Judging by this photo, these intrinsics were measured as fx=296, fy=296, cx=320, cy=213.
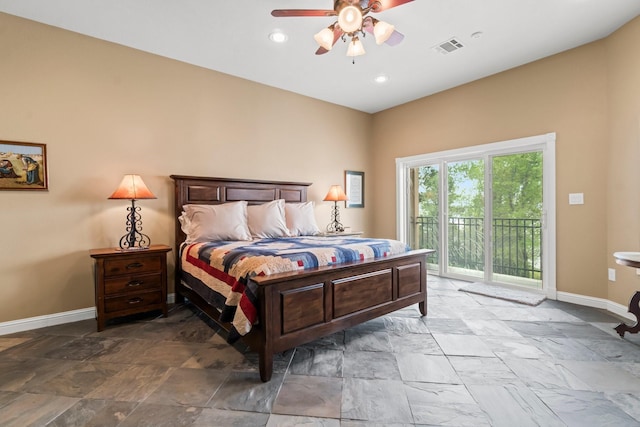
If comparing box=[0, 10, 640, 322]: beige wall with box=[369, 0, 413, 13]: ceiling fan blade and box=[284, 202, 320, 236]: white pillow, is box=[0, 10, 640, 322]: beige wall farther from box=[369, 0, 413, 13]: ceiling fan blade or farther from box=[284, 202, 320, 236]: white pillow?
box=[369, 0, 413, 13]: ceiling fan blade

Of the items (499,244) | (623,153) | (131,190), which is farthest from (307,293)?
(623,153)

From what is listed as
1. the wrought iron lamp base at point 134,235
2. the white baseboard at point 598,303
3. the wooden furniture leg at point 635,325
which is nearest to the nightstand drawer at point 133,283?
the wrought iron lamp base at point 134,235

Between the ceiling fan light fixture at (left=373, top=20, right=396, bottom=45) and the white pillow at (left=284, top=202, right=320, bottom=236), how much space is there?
7.70ft

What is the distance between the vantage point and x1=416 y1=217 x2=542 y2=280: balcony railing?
152 inches

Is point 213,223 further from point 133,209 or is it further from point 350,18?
point 350,18

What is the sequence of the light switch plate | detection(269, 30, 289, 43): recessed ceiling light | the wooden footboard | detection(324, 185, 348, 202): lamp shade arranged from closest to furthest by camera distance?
the wooden footboard
detection(269, 30, 289, 43): recessed ceiling light
the light switch plate
detection(324, 185, 348, 202): lamp shade

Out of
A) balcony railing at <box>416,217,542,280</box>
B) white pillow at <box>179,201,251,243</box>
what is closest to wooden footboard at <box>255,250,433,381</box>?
white pillow at <box>179,201,251,243</box>

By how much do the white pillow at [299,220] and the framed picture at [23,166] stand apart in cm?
254

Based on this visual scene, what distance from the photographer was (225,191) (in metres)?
3.87

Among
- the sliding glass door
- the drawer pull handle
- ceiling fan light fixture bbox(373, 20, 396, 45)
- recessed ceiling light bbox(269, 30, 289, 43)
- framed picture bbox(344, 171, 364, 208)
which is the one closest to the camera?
ceiling fan light fixture bbox(373, 20, 396, 45)

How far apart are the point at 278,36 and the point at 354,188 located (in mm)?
3006

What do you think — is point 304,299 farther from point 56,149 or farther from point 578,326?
point 56,149

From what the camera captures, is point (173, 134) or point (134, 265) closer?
point (134, 265)

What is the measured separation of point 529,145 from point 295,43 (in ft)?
10.4
